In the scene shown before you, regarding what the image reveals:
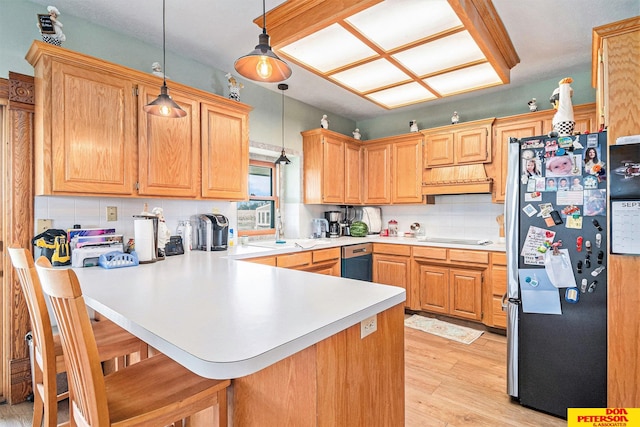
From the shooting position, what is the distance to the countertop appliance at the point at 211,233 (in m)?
2.84

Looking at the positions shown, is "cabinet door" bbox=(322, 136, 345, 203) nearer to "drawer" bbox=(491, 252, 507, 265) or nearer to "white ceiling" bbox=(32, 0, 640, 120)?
"white ceiling" bbox=(32, 0, 640, 120)

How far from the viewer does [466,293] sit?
3.39 m

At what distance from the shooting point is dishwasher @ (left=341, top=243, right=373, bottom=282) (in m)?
3.68

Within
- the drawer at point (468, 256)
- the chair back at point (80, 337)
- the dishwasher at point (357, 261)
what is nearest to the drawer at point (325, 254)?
the dishwasher at point (357, 261)

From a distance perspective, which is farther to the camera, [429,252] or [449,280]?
[429,252]

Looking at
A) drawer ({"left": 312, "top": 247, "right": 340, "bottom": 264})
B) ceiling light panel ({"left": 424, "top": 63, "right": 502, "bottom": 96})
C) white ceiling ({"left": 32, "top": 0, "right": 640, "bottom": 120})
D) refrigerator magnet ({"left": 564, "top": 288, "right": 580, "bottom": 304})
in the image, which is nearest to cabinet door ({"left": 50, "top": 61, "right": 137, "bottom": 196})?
white ceiling ({"left": 32, "top": 0, "right": 640, "bottom": 120})

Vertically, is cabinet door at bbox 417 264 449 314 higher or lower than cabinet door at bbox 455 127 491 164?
lower

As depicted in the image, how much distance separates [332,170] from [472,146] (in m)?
1.66

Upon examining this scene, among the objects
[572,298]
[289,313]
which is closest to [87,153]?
[289,313]

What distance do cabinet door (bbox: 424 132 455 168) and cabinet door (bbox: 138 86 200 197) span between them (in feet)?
8.83

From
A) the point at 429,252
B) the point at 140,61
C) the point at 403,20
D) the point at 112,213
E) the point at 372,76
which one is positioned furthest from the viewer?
the point at 429,252

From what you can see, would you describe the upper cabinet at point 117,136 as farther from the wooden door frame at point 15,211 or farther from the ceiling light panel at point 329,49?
the ceiling light panel at point 329,49

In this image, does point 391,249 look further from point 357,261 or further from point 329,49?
point 329,49

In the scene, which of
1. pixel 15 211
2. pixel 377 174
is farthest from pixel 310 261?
pixel 15 211
